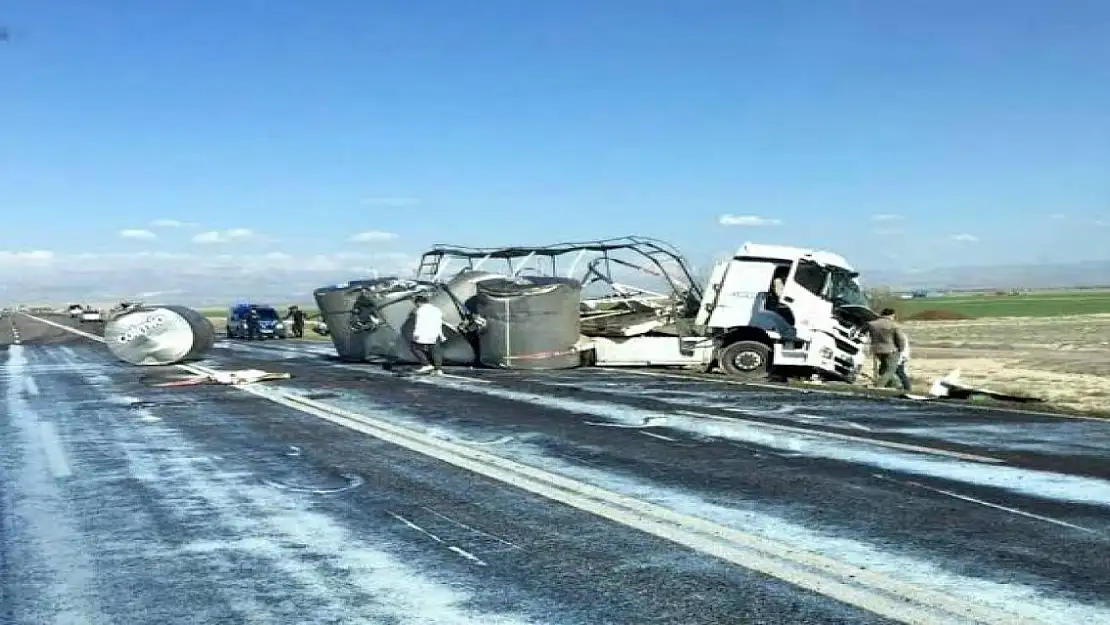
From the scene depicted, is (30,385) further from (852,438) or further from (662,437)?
(852,438)

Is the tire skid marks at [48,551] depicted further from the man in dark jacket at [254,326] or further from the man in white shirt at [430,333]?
the man in dark jacket at [254,326]

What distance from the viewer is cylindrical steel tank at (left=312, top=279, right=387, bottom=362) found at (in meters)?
24.8

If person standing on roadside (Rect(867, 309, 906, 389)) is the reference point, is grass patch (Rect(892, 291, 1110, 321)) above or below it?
below

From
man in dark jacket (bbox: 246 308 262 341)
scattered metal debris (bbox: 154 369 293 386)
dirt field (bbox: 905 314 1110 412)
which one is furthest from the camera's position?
man in dark jacket (bbox: 246 308 262 341)

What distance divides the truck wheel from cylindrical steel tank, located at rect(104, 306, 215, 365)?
12.3 metres

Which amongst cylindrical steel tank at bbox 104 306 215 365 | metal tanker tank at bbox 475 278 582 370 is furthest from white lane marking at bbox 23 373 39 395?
metal tanker tank at bbox 475 278 582 370

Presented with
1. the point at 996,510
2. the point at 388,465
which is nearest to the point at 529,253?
the point at 388,465

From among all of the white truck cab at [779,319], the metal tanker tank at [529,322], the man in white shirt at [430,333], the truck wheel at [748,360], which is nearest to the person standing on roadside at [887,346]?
the white truck cab at [779,319]

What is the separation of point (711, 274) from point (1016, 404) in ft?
27.0

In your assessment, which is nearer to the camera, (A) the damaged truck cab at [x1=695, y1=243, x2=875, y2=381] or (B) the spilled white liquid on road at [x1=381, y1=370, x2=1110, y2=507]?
(B) the spilled white liquid on road at [x1=381, y1=370, x2=1110, y2=507]

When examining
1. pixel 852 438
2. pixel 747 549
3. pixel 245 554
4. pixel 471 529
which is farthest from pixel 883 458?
pixel 245 554

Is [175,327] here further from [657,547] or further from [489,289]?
[657,547]

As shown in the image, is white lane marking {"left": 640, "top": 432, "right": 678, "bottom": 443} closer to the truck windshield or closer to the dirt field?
the dirt field

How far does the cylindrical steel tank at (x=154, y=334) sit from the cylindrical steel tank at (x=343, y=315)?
3.05 metres
